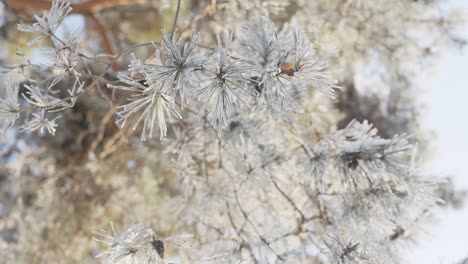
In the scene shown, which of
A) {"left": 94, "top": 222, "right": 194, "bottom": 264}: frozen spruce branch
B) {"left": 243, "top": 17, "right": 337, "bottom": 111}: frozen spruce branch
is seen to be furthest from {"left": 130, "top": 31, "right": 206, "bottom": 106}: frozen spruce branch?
{"left": 94, "top": 222, "right": 194, "bottom": 264}: frozen spruce branch

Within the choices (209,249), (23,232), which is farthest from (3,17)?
(209,249)

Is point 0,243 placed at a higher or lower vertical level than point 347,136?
lower

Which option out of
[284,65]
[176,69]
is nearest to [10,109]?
[176,69]

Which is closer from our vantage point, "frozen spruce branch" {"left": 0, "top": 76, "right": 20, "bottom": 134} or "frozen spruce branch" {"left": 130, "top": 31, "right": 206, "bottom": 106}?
"frozen spruce branch" {"left": 130, "top": 31, "right": 206, "bottom": 106}

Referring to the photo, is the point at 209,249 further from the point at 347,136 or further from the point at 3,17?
the point at 3,17

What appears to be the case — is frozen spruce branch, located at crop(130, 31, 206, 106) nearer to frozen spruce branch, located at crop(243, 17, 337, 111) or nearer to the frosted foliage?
the frosted foliage

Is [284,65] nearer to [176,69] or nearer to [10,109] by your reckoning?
[176,69]

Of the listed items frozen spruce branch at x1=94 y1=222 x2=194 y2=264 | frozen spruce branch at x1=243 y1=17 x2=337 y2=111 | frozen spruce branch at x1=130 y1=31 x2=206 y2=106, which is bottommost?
frozen spruce branch at x1=94 y1=222 x2=194 y2=264

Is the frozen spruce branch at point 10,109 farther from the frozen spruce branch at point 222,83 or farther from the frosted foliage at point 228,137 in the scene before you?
the frozen spruce branch at point 222,83
